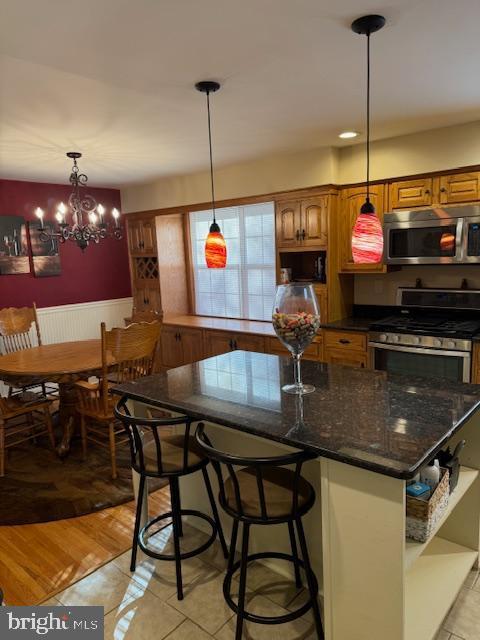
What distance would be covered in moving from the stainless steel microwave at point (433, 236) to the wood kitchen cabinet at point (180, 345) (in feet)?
7.24

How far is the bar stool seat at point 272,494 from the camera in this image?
1655 mm

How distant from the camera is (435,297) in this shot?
3.90 metres

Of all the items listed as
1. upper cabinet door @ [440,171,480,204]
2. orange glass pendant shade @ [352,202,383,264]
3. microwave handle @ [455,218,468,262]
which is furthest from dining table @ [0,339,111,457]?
upper cabinet door @ [440,171,480,204]

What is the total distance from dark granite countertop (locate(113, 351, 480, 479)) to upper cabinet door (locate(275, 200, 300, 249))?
6.44ft

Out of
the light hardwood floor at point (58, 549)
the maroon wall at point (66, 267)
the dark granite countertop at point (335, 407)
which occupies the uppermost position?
the maroon wall at point (66, 267)

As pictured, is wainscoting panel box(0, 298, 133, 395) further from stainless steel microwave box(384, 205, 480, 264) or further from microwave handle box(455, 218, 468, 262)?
microwave handle box(455, 218, 468, 262)

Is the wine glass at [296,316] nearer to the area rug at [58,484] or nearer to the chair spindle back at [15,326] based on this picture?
the area rug at [58,484]

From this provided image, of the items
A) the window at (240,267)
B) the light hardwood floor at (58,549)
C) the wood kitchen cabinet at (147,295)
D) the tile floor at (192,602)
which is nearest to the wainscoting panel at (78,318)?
the wood kitchen cabinet at (147,295)

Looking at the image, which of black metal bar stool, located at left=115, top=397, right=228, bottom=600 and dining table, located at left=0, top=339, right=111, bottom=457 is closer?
black metal bar stool, located at left=115, top=397, right=228, bottom=600

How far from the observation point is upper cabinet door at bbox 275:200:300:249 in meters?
4.17

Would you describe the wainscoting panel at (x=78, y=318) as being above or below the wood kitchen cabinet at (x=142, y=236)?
below

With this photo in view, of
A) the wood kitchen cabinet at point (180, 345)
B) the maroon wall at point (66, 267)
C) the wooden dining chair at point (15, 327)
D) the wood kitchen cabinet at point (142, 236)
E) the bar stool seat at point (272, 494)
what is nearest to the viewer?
the bar stool seat at point (272, 494)

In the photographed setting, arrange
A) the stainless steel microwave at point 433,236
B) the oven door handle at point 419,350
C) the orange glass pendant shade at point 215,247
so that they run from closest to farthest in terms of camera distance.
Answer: the orange glass pendant shade at point 215,247 → the oven door handle at point 419,350 → the stainless steel microwave at point 433,236

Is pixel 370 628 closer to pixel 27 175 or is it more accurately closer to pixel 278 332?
pixel 278 332
